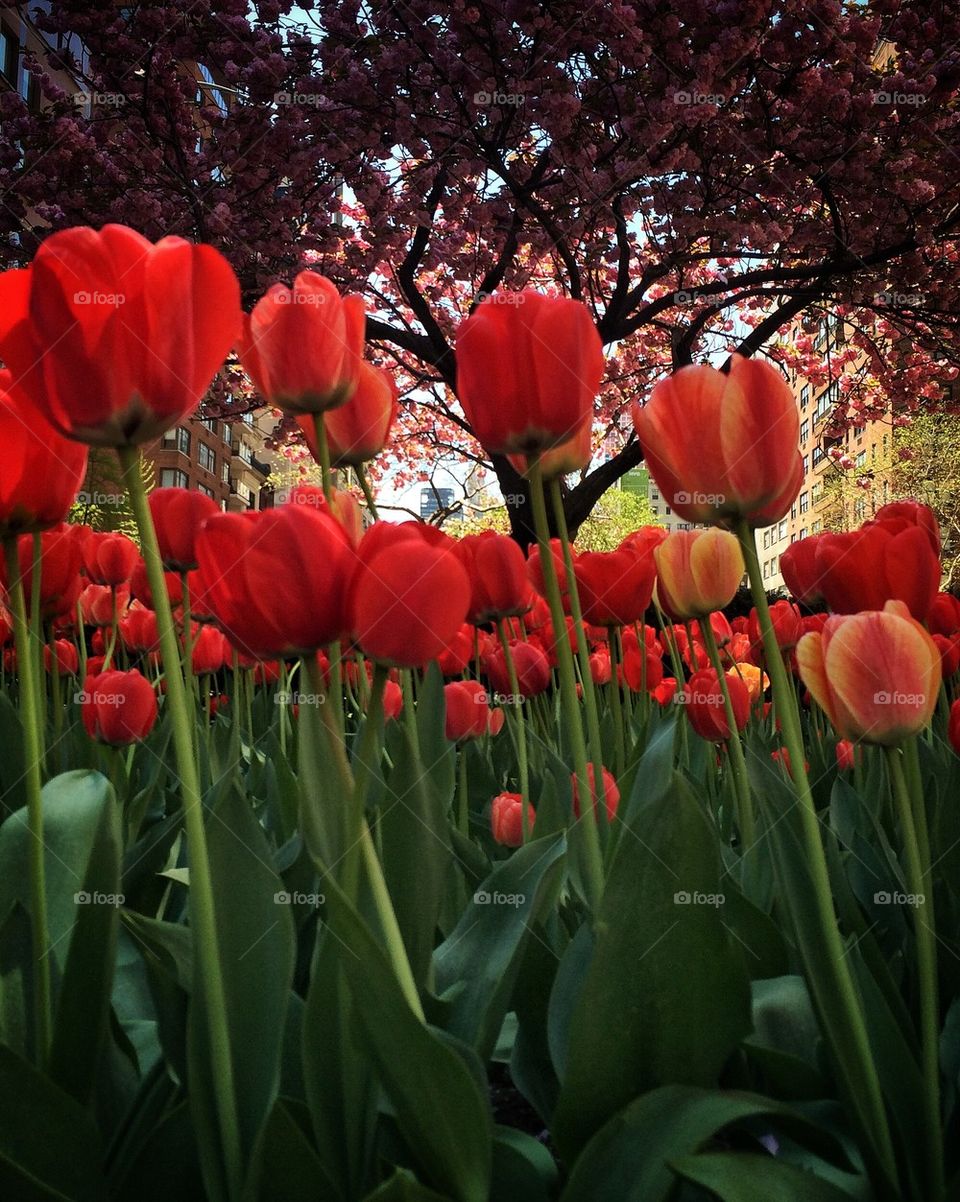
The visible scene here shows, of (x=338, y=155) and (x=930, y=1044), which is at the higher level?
(x=338, y=155)

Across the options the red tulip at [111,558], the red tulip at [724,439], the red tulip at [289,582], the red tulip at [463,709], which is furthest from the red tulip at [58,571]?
the red tulip at [724,439]

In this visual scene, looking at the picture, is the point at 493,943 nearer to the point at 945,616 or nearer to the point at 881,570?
the point at 881,570

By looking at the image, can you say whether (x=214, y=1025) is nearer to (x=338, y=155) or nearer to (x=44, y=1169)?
(x=44, y=1169)

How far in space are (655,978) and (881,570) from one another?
A: 46 cm

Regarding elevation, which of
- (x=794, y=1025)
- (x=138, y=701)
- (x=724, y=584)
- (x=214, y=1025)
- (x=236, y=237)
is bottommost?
(x=794, y=1025)

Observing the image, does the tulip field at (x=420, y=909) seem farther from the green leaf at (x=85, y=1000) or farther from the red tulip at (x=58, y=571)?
the red tulip at (x=58, y=571)

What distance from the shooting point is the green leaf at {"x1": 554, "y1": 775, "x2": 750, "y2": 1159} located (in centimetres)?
61

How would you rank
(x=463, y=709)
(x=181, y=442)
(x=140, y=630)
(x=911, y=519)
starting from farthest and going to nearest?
(x=181, y=442), (x=140, y=630), (x=463, y=709), (x=911, y=519)

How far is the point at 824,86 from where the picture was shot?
734cm

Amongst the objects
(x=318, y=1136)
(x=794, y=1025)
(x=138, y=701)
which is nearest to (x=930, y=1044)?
(x=794, y=1025)

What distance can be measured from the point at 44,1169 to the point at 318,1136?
157 mm

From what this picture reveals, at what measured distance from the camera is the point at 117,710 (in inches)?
53.4

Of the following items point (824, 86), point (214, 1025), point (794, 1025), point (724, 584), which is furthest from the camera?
point (824, 86)

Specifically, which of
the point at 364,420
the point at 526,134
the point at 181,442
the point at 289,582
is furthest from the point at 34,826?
the point at 181,442
